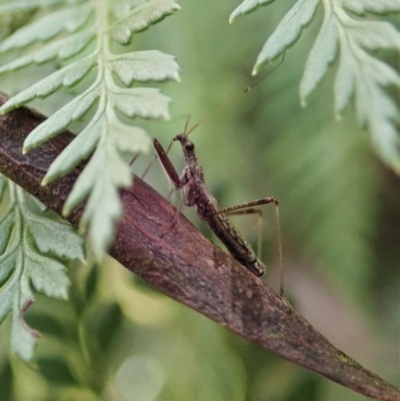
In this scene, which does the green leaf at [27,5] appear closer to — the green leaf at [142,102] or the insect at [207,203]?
the green leaf at [142,102]

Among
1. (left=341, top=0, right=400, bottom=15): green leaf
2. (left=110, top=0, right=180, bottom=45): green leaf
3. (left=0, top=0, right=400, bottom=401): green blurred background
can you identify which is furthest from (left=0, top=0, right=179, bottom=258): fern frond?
(left=0, top=0, right=400, bottom=401): green blurred background

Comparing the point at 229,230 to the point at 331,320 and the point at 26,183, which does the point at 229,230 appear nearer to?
the point at 26,183

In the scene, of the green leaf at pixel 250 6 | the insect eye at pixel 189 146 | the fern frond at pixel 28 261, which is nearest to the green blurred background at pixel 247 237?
the insect eye at pixel 189 146

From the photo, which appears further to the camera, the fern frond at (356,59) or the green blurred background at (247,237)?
the green blurred background at (247,237)

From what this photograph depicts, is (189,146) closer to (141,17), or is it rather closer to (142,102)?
(141,17)

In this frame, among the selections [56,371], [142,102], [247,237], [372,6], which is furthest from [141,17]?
[247,237]

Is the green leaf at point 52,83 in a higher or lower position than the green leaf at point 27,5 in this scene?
lower

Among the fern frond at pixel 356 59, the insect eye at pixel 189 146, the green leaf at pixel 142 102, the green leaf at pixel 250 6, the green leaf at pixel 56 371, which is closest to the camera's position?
the fern frond at pixel 356 59
